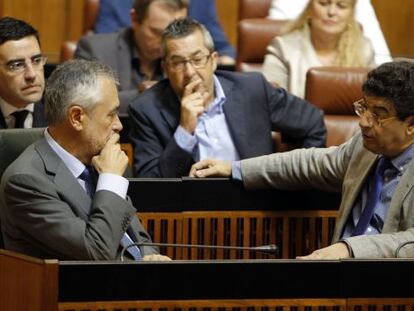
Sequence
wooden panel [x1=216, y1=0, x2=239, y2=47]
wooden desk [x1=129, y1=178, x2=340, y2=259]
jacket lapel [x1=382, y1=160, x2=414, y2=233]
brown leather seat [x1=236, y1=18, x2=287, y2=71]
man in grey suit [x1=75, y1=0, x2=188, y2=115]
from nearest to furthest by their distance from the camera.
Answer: jacket lapel [x1=382, y1=160, x2=414, y2=233]
wooden desk [x1=129, y1=178, x2=340, y2=259]
man in grey suit [x1=75, y1=0, x2=188, y2=115]
brown leather seat [x1=236, y1=18, x2=287, y2=71]
wooden panel [x1=216, y1=0, x2=239, y2=47]

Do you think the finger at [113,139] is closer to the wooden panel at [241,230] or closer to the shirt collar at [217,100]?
the wooden panel at [241,230]

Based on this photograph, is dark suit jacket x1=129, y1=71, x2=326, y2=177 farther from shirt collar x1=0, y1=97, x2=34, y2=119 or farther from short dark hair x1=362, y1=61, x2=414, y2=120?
short dark hair x1=362, y1=61, x2=414, y2=120

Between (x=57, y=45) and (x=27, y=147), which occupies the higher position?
(x=27, y=147)

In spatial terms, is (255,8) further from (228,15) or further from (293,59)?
(228,15)

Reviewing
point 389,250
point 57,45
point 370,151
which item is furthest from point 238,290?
point 57,45

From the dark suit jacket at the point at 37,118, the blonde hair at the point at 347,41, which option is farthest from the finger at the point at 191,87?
the blonde hair at the point at 347,41

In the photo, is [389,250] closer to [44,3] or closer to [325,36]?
[325,36]

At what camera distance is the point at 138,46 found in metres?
4.57

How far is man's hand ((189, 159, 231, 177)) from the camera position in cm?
A: 312

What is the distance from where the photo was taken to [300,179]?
306 centimetres

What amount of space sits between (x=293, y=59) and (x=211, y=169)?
4.92ft

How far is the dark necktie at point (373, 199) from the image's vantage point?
2850 mm

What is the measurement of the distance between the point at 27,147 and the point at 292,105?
1.13 meters

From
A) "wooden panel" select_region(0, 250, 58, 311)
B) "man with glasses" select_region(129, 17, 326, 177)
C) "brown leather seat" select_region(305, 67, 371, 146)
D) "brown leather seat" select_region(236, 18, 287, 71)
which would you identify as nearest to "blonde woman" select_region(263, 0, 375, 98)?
"brown leather seat" select_region(236, 18, 287, 71)
